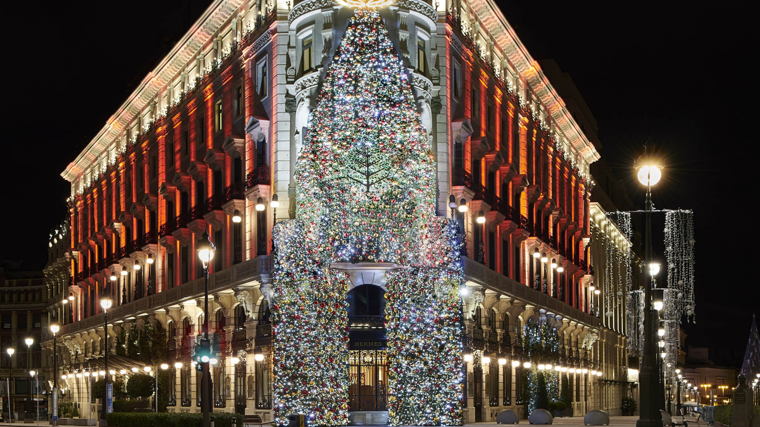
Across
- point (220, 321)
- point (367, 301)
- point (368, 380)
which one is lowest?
point (368, 380)

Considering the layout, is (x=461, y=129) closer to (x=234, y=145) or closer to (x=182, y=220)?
(x=234, y=145)

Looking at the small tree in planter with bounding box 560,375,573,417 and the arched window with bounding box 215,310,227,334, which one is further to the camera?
the small tree in planter with bounding box 560,375,573,417

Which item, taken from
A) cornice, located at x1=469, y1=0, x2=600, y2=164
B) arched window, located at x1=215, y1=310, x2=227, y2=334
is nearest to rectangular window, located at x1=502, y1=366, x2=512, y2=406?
arched window, located at x1=215, y1=310, x2=227, y2=334

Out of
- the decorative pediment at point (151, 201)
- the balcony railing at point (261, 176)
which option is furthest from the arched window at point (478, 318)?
the decorative pediment at point (151, 201)

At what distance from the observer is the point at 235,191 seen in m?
48.0

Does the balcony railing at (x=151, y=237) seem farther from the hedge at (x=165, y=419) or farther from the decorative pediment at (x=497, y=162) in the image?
the decorative pediment at (x=497, y=162)

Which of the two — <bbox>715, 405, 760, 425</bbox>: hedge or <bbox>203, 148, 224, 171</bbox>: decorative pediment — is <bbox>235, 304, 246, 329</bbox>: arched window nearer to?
<bbox>203, 148, 224, 171</bbox>: decorative pediment

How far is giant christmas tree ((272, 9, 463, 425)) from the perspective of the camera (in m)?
36.2

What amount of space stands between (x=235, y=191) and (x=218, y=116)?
5643 millimetres

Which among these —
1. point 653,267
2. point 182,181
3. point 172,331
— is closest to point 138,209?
point 172,331

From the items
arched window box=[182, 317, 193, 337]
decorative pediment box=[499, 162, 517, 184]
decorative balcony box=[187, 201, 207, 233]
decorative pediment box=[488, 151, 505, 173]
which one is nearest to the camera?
decorative pediment box=[488, 151, 505, 173]

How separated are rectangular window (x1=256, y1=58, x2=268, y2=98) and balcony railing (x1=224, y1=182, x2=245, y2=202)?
13.2ft

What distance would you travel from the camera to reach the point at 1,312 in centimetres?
13025

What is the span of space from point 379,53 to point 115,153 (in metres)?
40.2
